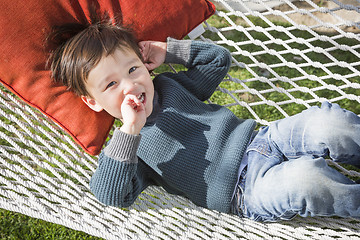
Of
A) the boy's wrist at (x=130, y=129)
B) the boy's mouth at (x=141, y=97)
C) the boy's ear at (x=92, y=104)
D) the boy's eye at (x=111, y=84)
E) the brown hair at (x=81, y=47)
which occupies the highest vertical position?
the brown hair at (x=81, y=47)

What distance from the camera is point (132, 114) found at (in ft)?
4.51

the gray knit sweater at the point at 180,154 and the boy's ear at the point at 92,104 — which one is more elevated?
the boy's ear at the point at 92,104

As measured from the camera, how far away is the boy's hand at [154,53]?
5.49 feet

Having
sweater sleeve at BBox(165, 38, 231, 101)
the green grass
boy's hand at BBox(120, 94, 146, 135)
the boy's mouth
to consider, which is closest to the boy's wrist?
boy's hand at BBox(120, 94, 146, 135)

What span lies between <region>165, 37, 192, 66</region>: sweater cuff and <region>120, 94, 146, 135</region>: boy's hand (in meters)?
0.37

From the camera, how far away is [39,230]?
200 cm

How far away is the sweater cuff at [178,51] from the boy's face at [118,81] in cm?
28

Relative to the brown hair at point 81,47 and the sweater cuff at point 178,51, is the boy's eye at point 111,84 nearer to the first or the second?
the brown hair at point 81,47

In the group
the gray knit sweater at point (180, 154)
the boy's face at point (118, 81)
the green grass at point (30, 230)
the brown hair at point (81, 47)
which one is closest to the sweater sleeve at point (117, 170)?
the gray knit sweater at point (180, 154)

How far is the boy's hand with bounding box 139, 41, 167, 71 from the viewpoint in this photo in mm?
1675

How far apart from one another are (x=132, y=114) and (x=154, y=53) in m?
0.42

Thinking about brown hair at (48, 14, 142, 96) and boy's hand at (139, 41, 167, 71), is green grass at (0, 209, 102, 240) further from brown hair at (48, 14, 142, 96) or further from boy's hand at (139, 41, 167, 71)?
boy's hand at (139, 41, 167, 71)

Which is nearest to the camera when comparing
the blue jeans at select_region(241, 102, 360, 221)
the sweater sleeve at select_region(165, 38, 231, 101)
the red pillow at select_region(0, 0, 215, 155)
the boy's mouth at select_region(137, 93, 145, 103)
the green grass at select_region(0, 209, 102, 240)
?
the blue jeans at select_region(241, 102, 360, 221)

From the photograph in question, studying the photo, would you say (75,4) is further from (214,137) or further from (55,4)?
(214,137)
